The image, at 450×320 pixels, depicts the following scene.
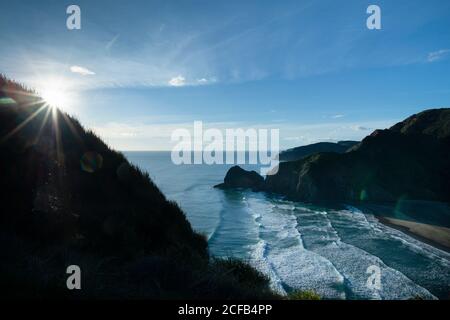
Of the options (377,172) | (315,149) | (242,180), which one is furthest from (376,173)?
(315,149)

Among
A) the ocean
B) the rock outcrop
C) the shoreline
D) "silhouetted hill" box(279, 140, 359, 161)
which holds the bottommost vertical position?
the shoreline

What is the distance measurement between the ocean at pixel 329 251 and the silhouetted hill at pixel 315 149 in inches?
4708

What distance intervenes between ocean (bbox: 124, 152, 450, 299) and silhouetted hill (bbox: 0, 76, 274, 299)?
3.85 metres

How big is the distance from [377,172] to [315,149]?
109816 mm

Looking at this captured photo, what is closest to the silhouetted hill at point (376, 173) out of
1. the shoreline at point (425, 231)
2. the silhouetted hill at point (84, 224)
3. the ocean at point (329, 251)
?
the ocean at point (329, 251)

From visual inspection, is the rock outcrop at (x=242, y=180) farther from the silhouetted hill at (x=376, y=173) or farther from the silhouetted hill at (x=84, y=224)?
the silhouetted hill at (x=84, y=224)

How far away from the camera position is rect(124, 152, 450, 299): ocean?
1980cm

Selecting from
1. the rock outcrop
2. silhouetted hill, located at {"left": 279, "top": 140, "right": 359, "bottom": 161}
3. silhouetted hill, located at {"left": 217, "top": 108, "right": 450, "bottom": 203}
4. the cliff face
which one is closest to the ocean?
the cliff face

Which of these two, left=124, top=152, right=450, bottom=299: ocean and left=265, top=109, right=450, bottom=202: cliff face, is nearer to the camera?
left=124, top=152, right=450, bottom=299: ocean

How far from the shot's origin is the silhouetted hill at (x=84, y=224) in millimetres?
5742

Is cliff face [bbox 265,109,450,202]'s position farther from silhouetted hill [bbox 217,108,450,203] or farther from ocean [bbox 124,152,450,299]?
ocean [bbox 124,152,450,299]
